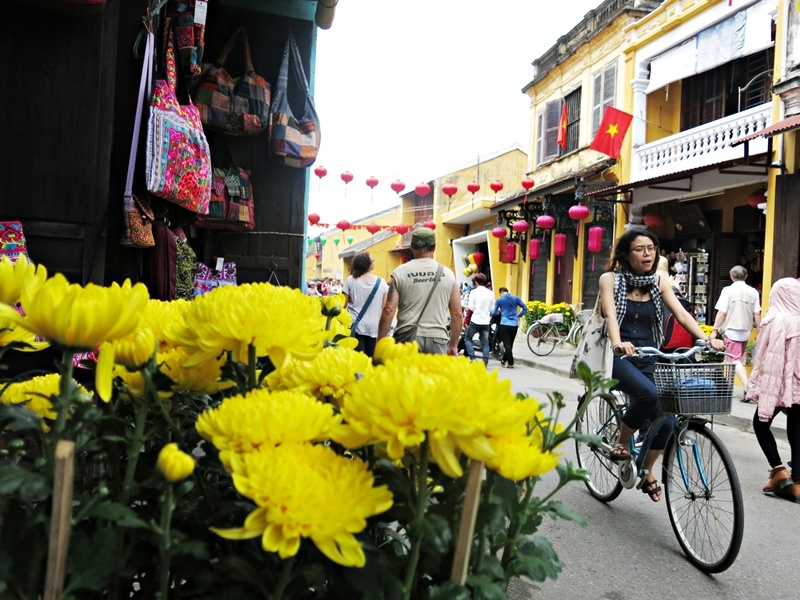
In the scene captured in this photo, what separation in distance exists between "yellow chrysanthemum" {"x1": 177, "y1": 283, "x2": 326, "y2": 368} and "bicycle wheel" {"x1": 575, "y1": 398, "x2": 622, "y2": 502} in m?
3.55

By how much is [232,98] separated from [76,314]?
359cm

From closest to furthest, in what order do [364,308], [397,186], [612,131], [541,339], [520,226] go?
[364,308] → [612,131] → [541,339] → [520,226] → [397,186]

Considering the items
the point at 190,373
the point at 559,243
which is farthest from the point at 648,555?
the point at 559,243

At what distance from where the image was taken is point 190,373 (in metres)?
0.89

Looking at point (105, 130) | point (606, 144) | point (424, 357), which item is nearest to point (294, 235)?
point (105, 130)

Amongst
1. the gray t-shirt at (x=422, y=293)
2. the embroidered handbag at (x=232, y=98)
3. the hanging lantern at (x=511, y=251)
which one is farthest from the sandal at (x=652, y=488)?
the hanging lantern at (x=511, y=251)

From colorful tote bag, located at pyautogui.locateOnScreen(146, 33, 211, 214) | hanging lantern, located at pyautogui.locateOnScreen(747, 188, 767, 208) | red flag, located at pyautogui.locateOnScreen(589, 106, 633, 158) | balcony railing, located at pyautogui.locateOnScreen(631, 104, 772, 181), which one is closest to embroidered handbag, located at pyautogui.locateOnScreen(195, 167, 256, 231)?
colorful tote bag, located at pyautogui.locateOnScreen(146, 33, 211, 214)

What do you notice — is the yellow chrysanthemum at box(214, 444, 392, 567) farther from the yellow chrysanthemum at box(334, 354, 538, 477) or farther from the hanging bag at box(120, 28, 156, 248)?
the hanging bag at box(120, 28, 156, 248)

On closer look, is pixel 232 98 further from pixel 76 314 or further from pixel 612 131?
pixel 612 131

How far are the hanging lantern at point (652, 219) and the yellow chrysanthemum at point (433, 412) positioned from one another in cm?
1411

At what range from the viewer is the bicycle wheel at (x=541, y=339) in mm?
13820

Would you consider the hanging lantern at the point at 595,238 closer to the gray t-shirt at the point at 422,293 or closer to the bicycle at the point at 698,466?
the gray t-shirt at the point at 422,293

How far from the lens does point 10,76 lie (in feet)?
8.79

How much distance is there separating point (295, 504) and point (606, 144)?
14.1 metres
